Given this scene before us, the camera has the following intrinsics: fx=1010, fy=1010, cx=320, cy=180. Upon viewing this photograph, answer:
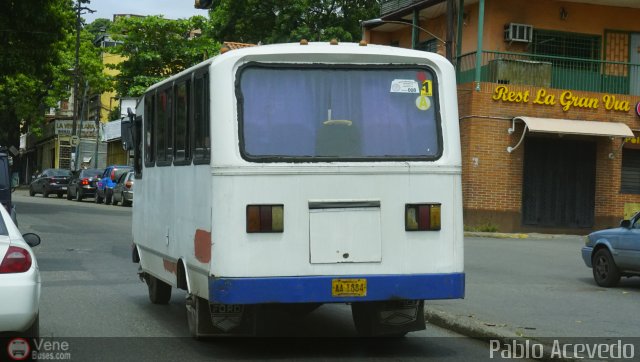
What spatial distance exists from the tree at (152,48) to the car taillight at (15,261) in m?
54.3

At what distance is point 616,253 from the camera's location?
1554 centimetres

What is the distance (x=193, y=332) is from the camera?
9320 millimetres

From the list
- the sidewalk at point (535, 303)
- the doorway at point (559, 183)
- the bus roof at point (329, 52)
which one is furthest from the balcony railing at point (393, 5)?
the bus roof at point (329, 52)

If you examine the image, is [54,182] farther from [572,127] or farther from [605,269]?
[605,269]

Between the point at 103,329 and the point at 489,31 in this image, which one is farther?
Answer: the point at 489,31

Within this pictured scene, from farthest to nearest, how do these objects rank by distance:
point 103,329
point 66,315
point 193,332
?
1. point 66,315
2. point 103,329
3. point 193,332

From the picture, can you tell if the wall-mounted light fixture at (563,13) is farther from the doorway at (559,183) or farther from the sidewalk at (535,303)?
the sidewalk at (535,303)

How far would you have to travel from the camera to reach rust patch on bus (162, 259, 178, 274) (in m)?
9.97

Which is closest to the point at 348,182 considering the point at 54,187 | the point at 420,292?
the point at 420,292

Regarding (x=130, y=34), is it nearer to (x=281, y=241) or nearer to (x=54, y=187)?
(x=54, y=187)

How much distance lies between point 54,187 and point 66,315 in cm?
4129

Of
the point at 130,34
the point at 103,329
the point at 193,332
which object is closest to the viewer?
the point at 193,332

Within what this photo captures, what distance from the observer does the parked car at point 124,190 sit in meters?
39.2

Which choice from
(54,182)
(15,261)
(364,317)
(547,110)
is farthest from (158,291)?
(54,182)
